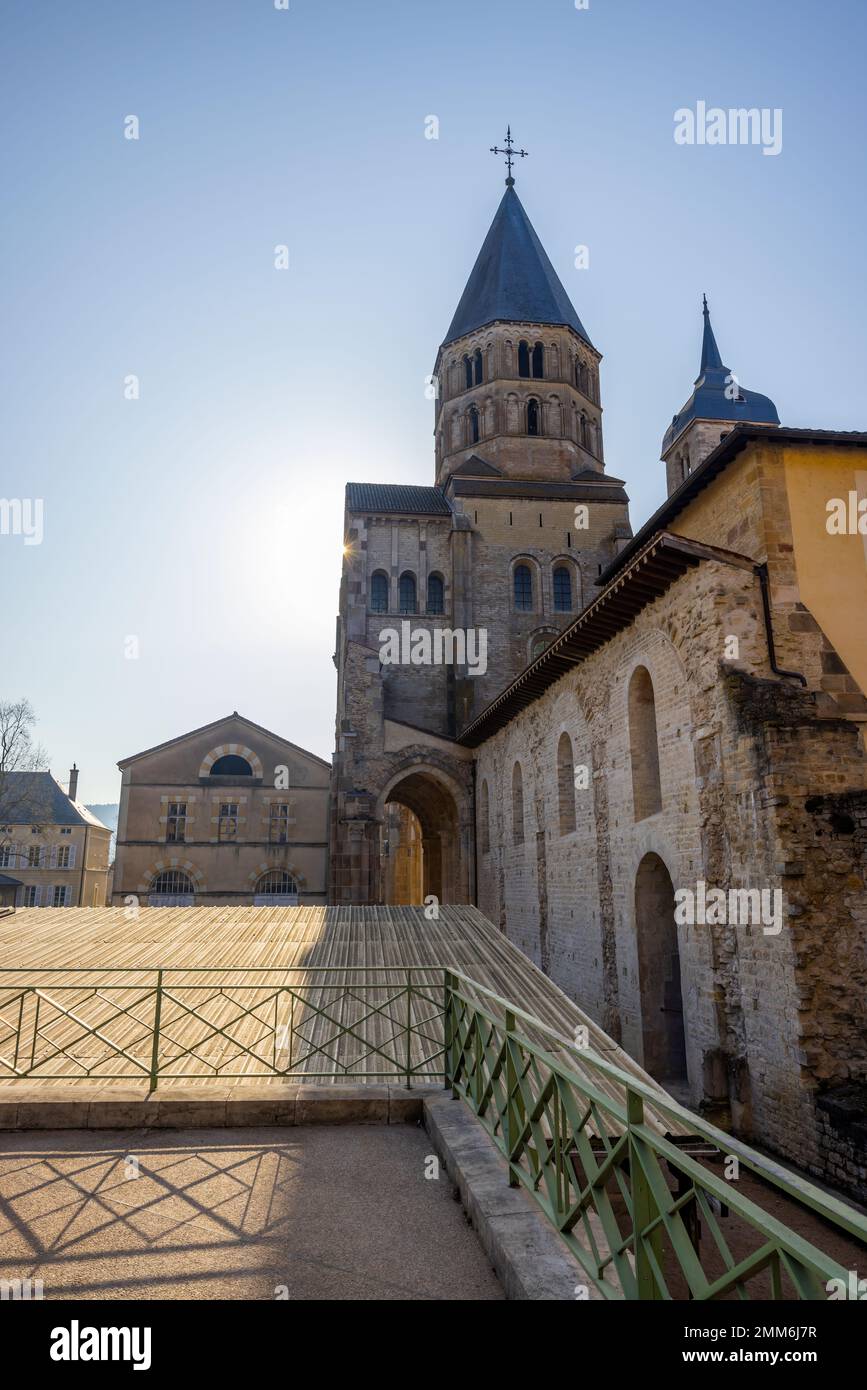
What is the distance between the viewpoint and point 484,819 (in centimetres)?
2416

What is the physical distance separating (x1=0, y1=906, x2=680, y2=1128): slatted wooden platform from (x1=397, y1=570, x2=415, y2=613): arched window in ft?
49.5

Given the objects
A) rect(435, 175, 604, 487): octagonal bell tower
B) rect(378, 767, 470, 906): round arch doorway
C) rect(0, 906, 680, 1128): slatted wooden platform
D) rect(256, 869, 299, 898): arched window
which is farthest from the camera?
rect(435, 175, 604, 487): octagonal bell tower

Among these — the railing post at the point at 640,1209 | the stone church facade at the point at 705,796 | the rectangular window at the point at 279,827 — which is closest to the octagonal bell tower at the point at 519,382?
the stone church facade at the point at 705,796

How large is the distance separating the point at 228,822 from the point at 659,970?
19238 mm

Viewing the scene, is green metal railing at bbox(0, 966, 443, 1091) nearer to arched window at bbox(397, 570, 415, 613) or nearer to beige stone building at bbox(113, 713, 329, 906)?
beige stone building at bbox(113, 713, 329, 906)

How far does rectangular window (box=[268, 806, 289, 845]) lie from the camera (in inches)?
1115

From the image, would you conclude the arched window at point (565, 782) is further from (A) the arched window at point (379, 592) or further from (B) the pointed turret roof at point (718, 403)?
(B) the pointed turret roof at point (718, 403)

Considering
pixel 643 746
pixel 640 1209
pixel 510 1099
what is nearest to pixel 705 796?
pixel 643 746

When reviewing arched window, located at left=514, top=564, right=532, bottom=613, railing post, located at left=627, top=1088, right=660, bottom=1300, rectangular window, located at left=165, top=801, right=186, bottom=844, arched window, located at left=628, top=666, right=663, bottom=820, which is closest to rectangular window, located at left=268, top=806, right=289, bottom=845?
rectangular window, located at left=165, top=801, right=186, bottom=844

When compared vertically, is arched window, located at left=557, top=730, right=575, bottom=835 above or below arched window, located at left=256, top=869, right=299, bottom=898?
above

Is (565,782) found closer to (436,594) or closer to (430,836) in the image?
(430,836)
